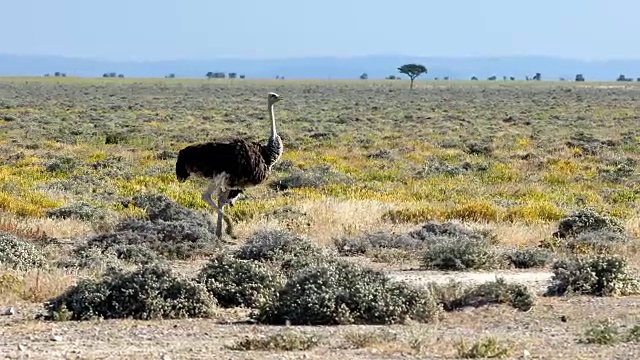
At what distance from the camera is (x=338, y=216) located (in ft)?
51.1

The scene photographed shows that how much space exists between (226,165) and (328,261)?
325 cm

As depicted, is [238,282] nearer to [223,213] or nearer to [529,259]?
[529,259]

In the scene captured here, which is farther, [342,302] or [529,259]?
[529,259]

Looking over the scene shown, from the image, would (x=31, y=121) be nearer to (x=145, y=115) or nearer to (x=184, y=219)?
(x=145, y=115)

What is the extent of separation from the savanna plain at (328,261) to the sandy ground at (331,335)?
25 mm

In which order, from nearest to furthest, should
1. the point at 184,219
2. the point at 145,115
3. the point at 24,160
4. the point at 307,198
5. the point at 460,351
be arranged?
the point at 460,351
the point at 184,219
the point at 307,198
the point at 24,160
the point at 145,115

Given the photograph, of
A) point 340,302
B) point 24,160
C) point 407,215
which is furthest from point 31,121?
point 340,302

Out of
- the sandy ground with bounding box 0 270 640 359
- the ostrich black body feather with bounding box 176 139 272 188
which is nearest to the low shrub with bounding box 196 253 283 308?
the sandy ground with bounding box 0 270 640 359

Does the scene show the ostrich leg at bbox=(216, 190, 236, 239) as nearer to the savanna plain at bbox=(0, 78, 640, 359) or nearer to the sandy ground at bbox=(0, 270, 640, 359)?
the savanna plain at bbox=(0, 78, 640, 359)

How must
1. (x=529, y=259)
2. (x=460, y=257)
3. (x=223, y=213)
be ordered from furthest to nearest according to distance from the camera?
(x=223, y=213)
(x=529, y=259)
(x=460, y=257)

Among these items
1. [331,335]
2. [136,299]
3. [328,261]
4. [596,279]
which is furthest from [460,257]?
[136,299]

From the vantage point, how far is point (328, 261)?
11180 millimetres

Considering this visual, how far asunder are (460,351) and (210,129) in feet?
106

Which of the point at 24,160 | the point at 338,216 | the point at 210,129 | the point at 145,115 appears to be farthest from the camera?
the point at 145,115
